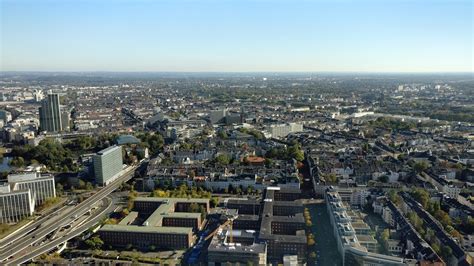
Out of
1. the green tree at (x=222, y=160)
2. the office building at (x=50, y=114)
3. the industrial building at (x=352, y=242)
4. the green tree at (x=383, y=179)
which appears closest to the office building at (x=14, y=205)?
the green tree at (x=222, y=160)

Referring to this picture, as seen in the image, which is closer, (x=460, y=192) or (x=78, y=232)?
(x=78, y=232)

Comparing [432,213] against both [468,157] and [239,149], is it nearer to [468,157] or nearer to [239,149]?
[468,157]

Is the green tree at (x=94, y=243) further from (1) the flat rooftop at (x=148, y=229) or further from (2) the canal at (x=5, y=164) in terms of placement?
(2) the canal at (x=5, y=164)

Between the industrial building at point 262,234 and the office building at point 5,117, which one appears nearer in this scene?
the industrial building at point 262,234

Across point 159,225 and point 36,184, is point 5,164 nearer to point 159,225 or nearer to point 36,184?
point 36,184

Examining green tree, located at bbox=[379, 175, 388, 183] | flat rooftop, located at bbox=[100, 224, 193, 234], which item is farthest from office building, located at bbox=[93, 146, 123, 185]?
green tree, located at bbox=[379, 175, 388, 183]

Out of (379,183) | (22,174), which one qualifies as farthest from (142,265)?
(379,183)
